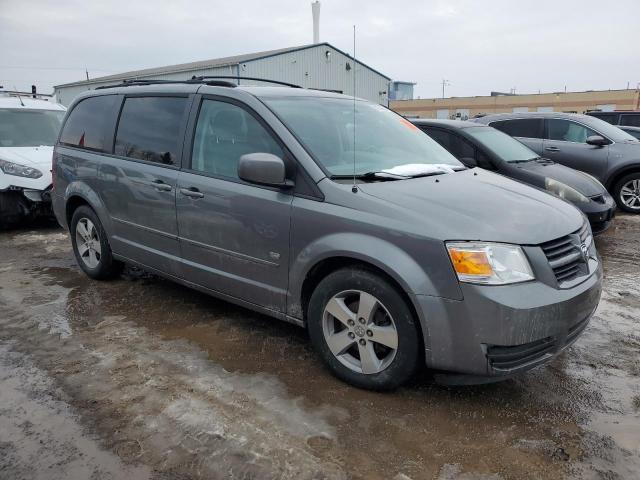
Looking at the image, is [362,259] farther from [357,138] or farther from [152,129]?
[152,129]

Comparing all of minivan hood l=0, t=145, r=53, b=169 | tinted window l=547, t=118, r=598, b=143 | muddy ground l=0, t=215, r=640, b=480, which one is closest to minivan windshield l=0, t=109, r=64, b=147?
minivan hood l=0, t=145, r=53, b=169

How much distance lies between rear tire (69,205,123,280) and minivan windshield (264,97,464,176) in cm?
232

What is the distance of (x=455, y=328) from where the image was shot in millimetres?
2572

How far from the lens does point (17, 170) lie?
710 centimetres

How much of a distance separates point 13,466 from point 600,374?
3324mm

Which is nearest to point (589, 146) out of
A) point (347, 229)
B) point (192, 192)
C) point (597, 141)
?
point (597, 141)

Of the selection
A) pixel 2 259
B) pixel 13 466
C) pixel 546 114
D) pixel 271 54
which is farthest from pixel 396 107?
pixel 13 466

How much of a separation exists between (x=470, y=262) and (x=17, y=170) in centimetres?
683

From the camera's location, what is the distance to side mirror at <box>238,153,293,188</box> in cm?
306

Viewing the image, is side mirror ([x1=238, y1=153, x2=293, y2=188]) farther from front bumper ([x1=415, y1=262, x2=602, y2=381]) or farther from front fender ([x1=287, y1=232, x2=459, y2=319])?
front bumper ([x1=415, y1=262, x2=602, y2=381])

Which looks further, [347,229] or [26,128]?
[26,128]

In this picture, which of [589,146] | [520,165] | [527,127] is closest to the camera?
[520,165]

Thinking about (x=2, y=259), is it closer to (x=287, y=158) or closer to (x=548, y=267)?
(x=287, y=158)

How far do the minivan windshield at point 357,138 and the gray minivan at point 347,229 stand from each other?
14 mm
